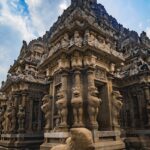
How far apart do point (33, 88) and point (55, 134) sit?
8.12 m

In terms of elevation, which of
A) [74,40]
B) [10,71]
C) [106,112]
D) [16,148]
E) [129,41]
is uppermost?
[129,41]

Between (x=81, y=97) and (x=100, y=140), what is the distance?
7.62 feet

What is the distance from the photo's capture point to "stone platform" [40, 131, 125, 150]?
27.3 feet

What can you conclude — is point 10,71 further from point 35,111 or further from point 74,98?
point 74,98

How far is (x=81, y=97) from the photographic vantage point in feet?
29.1

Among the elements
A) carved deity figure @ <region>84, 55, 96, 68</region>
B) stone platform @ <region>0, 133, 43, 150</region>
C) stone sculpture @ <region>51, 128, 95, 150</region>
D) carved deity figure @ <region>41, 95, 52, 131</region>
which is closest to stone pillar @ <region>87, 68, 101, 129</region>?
carved deity figure @ <region>84, 55, 96, 68</region>

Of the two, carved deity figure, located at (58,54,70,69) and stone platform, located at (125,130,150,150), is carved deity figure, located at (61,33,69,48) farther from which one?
stone platform, located at (125,130,150,150)

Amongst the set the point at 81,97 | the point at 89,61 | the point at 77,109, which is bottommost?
the point at 77,109

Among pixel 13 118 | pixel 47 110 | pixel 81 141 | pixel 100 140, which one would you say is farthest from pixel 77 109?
pixel 13 118

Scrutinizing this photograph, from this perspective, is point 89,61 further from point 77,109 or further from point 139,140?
point 139,140

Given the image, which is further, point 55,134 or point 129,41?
point 129,41

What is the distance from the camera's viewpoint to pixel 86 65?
→ 376 inches

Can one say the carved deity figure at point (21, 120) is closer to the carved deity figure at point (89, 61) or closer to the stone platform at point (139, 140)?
the carved deity figure at point (89, 61)

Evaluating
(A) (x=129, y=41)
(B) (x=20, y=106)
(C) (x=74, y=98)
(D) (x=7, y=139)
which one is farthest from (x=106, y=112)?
(A) (x=129, y=41)
